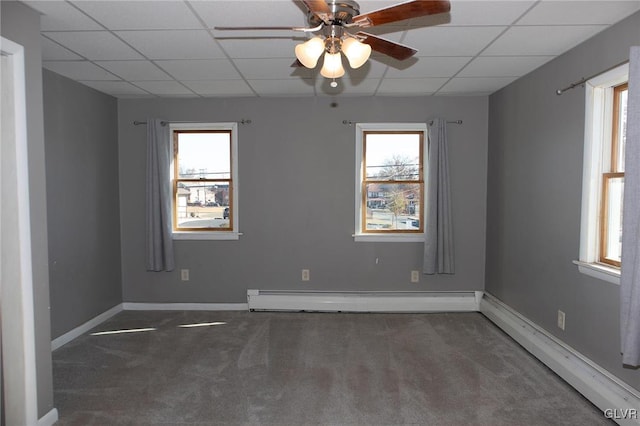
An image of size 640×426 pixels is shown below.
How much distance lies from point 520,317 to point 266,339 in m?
2.41

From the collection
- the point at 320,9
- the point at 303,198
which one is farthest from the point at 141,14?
the point at 303,198

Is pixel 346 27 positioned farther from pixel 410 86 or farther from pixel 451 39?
pixel 410 86

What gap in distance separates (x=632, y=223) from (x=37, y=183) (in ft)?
10.9

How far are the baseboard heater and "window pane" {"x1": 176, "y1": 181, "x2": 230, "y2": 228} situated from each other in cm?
102

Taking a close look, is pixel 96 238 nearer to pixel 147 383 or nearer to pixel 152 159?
pixel 152 159

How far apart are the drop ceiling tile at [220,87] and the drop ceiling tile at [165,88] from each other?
0.10m

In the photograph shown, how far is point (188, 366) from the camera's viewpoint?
317cm

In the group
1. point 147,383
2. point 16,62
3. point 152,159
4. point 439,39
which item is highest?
point 439,39

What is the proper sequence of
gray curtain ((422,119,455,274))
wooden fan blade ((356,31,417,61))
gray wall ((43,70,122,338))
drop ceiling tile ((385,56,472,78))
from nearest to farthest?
wooden fan blade ((356,31,417,61)) → drop ceiling tile ((385,56,472,78)) → gray wall ((43,70,122,338)) → gray curtain ((422,119,455,274))

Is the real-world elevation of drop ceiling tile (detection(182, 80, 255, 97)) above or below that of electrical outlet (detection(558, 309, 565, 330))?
above

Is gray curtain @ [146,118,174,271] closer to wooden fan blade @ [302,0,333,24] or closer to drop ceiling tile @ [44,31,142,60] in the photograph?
drop ceiling tile @ [44,31,142,60]

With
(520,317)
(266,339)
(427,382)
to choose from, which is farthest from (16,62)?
(520,317)

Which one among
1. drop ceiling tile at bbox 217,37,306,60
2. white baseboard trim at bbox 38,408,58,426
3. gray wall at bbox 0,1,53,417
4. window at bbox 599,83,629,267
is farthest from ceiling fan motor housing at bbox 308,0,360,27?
white baseboard trim at bbox 38,408,58,426

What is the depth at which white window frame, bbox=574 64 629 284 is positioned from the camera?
2688 mm
